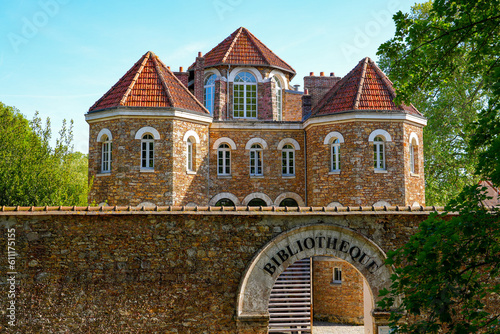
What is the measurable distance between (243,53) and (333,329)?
49.6 feet

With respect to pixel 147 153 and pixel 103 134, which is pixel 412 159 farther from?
pixel 103 134

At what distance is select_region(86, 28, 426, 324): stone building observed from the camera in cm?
2191

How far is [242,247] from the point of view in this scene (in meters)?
12.7

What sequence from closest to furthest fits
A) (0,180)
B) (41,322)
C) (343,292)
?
(41,322) → (0,180) → (343,292)

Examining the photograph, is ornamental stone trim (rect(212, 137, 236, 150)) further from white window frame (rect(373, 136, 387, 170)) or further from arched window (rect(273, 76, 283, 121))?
white window frame (rect(373, 136, 387, 170))

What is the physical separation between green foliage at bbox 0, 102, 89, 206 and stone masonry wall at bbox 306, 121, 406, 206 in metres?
10.5

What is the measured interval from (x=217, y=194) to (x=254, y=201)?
188cm

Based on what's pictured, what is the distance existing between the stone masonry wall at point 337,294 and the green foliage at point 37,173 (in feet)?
36.5

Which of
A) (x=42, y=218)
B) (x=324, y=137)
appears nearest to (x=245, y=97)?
(x=324, y=137)

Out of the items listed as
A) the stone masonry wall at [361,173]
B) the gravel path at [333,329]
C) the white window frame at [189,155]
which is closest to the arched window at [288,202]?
the stone masonry wall at [361,173]

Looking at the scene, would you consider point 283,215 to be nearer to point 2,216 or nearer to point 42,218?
point 42,218

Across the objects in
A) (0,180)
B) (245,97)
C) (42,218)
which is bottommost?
(42,218)

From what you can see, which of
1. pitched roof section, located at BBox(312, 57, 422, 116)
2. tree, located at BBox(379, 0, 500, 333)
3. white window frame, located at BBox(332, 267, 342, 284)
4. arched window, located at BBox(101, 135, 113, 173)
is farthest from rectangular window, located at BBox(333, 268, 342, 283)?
tree, located at BBox(379, 0, 500, 333)

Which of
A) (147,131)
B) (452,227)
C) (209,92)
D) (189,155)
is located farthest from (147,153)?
(452,227)
